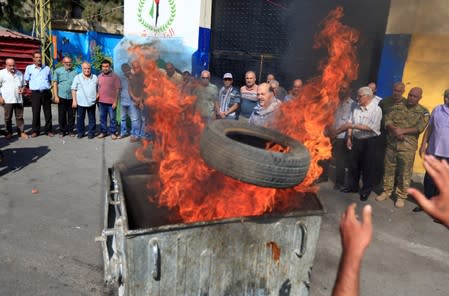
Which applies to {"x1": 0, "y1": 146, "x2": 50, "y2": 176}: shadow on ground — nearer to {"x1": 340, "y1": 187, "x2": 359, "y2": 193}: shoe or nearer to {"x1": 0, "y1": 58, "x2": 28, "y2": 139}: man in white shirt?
{"x1": 0, "y1": 58, "x2": 28, "y2": 139}: man in white shirt

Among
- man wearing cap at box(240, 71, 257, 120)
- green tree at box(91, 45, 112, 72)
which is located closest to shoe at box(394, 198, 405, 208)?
man wearing cap at box(240, 71, 257, 120)

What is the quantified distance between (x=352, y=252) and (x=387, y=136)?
6.01 m

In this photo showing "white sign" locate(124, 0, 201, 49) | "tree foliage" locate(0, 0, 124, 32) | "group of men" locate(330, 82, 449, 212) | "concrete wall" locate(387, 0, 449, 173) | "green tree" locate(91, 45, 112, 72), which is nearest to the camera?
"group of men" locate(330, 82, 449, 212)

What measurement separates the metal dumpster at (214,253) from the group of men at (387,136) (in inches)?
158

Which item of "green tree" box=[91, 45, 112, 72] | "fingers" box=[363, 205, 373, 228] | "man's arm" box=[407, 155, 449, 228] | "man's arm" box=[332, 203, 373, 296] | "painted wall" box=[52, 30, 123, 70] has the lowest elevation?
"man's arm" box=[332, 203, 373, 296]

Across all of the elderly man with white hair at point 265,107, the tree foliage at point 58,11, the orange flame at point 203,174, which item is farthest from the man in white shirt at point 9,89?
the tree foliage at point 58,11

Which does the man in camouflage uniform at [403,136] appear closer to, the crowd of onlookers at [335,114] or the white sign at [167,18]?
the crowd of onlookers at [335,114]

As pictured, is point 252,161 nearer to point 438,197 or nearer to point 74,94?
point 438,197

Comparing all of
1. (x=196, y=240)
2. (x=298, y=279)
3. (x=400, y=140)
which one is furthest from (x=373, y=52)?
(x=196, y=240)

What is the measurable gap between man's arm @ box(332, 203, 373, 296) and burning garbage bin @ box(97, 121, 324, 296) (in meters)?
1.39

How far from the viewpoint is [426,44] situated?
7371 millimetres

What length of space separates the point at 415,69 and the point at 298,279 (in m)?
6.26

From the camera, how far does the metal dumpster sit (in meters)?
2.53

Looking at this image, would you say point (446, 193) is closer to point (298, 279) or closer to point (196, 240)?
point (196, 240)
